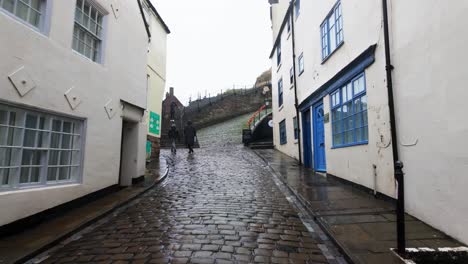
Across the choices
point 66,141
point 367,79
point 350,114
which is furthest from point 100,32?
point 350,114

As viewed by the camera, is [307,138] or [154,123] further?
[154,123]

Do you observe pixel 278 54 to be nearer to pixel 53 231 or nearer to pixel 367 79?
pixel 367 79

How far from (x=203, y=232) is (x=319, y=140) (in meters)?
7.55

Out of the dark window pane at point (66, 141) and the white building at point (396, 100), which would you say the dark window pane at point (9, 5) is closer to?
the dark window pane at point (66, 141)

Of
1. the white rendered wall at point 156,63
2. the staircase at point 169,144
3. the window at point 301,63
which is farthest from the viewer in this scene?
the staircase at point 169,144

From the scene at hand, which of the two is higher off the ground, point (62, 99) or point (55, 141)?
point (62, 99)

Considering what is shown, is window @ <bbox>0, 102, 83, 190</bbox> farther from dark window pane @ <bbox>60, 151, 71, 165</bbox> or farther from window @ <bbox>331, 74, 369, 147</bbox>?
window @ <bbox>331, 74, 369, 147</bbox>

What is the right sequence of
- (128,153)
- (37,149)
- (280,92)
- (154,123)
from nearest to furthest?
(37,149) → (128,153) → (154,123) → (280,92)

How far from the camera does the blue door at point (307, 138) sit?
39.9 ft

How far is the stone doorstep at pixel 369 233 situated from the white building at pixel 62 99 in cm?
526

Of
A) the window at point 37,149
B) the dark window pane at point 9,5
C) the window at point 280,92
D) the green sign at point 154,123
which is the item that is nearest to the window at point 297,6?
the window at point 280,92

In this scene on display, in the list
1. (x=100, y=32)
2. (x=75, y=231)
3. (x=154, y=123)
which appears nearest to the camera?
(x=75, y=231)

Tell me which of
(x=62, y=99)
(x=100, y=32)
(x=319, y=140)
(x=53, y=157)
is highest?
(x=100, y=32)

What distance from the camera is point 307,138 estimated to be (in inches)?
488
